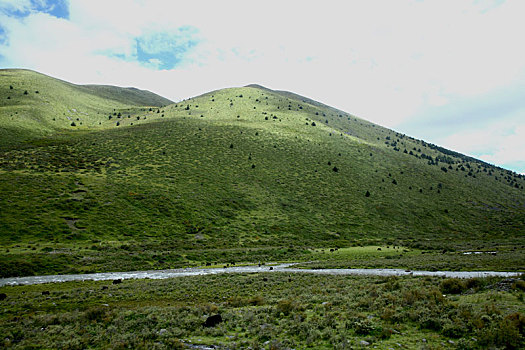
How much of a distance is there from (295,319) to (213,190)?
55.7 metres

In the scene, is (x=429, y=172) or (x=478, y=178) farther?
(x=478, y=178)

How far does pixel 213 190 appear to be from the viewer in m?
66.2

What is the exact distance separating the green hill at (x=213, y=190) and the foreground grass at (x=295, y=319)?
53.7 ft

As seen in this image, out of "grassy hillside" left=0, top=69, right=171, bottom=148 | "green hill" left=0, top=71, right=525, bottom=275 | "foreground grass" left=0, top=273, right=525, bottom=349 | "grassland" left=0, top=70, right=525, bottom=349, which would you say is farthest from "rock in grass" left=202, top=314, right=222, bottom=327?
"grassy hillside" left=0, top=69, right=171, bottom=148

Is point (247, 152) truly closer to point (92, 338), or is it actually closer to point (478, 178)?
point (92, 338)

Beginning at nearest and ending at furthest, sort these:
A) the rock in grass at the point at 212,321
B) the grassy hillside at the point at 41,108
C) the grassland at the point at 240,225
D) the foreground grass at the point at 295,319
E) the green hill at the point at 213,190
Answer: the foreground grass at the point at 295,319
the grassland at the point at 240,225
the rock in grass at the point at 212,321
the green hill at the point at 213,190
the grassy hillside at the point at 41,108

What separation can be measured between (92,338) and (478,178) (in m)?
132

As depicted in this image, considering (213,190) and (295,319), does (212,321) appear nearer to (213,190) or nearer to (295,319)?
(295,319)

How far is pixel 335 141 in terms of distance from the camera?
344ft

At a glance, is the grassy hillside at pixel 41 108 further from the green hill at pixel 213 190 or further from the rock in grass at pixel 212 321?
the rock in grass at pixel 212 321

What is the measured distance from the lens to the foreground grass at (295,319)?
9.55 metres

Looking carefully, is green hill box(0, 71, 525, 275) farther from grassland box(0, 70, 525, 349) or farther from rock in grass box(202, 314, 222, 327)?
rock in grass box(202, 314, 222, 327)

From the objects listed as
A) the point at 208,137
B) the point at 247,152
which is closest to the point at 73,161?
the point at 208,137

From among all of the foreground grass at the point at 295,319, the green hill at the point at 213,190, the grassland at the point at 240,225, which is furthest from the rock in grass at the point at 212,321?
the green hill at the point at 213,190
